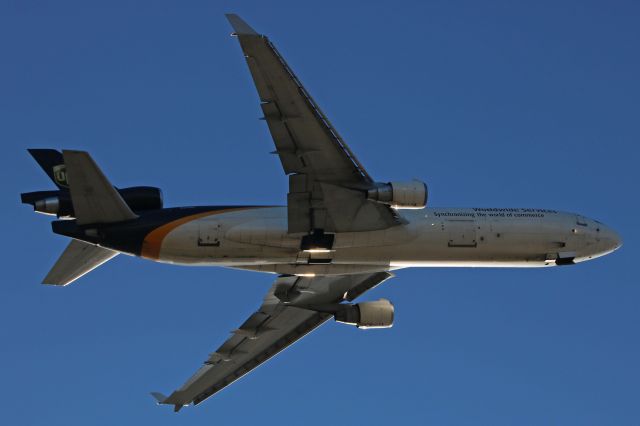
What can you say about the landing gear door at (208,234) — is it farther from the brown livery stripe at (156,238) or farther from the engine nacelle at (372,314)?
the engine nacelle at (372,314)

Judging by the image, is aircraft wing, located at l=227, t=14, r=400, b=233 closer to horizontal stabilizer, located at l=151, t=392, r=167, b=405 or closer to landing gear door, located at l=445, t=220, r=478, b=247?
landing gear door, located at l=445, t=220, r=478, b=247

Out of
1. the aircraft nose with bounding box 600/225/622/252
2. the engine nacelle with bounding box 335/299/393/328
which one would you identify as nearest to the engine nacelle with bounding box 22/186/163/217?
the engine nacelle with bounding box 335/299/393/328

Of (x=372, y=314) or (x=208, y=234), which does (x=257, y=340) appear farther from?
(x=208, y=234)

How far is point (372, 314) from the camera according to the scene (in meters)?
59.1

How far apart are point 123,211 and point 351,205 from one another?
9622mm

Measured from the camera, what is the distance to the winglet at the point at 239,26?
46.4m

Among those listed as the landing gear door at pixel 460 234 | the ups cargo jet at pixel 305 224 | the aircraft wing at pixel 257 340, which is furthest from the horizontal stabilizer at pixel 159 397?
the landing gear door at pixel 460 234

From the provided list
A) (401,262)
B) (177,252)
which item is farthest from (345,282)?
(177,252)

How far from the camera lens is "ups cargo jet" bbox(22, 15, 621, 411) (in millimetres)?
49594

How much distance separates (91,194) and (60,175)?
378cm

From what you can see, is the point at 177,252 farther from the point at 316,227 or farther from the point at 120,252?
the point at 316,227

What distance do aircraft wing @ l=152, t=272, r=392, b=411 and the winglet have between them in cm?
1763

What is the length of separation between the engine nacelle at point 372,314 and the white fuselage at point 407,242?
12.3 ft

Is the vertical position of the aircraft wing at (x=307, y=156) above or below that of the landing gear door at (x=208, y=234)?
above
